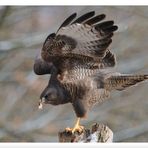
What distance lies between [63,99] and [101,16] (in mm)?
405

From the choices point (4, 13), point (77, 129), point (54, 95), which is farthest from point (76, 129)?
point (4, 13)

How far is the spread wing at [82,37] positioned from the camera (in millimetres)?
5027

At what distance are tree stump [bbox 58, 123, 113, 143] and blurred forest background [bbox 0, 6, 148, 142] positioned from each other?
74mm

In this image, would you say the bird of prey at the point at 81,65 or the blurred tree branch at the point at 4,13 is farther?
the blurred tree branch at the point at 4,13

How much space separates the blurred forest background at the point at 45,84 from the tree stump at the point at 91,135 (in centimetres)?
7

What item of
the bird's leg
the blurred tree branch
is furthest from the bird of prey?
the blurred tree branch

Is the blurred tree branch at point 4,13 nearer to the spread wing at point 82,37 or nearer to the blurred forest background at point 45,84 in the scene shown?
the blurred forest background at point 45,84

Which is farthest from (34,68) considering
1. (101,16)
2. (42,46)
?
(101,16)

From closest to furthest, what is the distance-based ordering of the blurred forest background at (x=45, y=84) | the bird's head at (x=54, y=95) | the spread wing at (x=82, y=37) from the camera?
1. the spread wing at (x=82, y=37)
2. the bird's head at (x=54, y=95)
3. the blurred forest background at (x=45, y=84)

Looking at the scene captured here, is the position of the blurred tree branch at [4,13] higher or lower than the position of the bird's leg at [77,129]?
higher

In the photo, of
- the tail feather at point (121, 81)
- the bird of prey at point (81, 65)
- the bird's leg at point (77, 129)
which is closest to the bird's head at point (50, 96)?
the bird of prey at point (81, 65)

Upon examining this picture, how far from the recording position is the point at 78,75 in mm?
5172

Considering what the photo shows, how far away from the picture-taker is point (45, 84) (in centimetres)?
524
